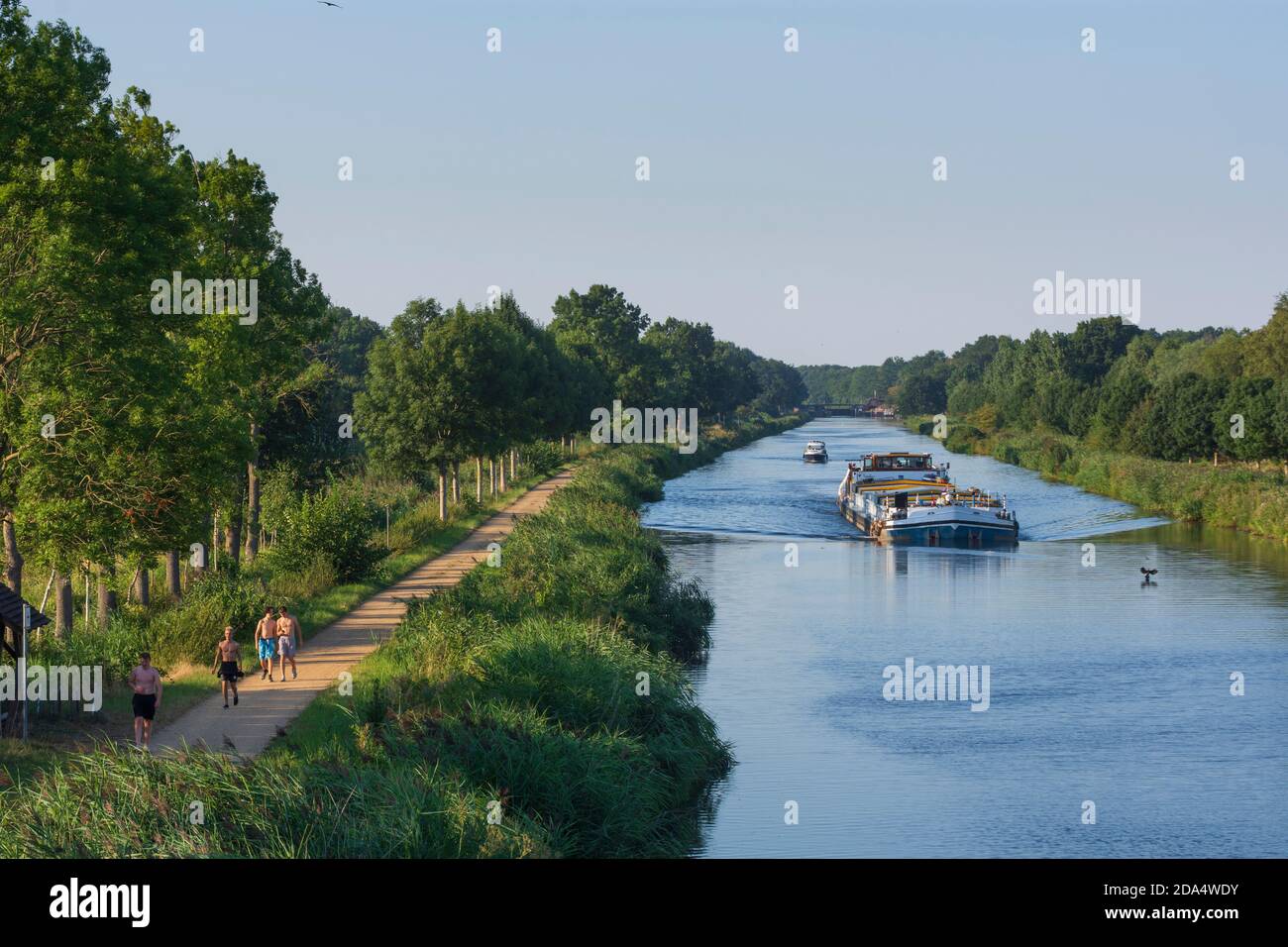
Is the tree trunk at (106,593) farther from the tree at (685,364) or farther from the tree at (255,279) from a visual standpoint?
the tree at (685,364)

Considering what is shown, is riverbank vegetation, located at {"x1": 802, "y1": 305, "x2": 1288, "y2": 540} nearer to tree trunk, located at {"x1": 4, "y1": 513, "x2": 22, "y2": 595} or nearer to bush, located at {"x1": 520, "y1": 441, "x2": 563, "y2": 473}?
bush, located at {"x1": 520, "y1": 441, "x2": 563, "y2": 473}

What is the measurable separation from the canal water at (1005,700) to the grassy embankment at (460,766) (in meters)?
1.78

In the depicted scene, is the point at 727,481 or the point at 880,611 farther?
the point at 727,481

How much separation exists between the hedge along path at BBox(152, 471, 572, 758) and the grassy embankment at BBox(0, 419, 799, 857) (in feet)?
2.11

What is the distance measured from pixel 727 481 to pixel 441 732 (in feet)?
278

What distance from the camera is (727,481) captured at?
346 feet

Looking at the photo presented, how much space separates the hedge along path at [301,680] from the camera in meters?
22.3

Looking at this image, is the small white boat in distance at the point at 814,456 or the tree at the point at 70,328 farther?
the small white boat in distance at the point at 814,456

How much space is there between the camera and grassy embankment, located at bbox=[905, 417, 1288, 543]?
68.3 metres

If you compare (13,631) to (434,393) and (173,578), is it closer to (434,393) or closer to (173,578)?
(173,578)

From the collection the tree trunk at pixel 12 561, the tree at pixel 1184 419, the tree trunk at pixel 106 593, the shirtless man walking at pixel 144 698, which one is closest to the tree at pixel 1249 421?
the tree at pixel 1184 419

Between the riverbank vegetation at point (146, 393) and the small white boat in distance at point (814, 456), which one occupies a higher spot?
the riverbank vegetation at point (146, 393)
